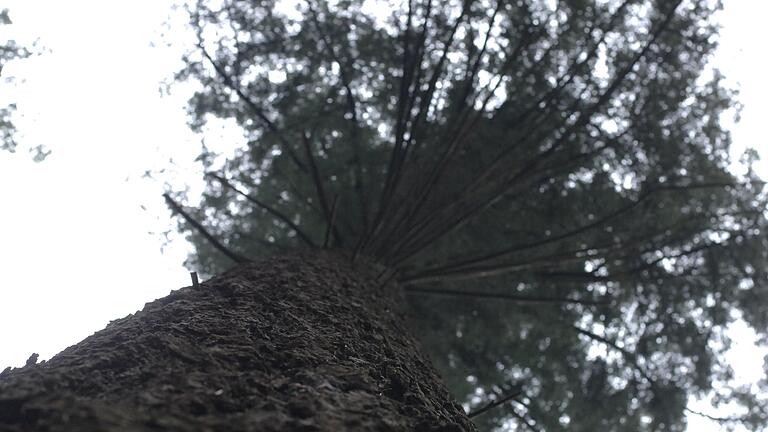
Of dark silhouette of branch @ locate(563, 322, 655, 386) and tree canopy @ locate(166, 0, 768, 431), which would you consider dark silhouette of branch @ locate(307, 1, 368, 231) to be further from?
dark silhouette of branch @ locate(563, 322, 655, 386)

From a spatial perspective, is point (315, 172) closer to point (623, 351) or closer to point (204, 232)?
point (204, 232)

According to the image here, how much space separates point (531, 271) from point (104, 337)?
16.8 feet

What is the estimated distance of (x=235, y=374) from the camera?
1477 mm

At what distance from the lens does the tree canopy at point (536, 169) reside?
6.29m

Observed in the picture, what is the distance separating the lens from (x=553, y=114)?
6.65 metres

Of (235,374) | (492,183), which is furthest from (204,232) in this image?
(492,183)

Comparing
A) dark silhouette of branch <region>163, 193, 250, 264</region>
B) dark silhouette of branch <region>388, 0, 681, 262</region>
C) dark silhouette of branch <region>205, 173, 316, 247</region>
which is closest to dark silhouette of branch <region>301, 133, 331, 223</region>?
dark silhouette of branch <region>205, 173, 316, 247</region>

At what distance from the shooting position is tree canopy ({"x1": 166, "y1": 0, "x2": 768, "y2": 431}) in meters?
6.29

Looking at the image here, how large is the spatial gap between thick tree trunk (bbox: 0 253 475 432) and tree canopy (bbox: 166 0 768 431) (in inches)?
144

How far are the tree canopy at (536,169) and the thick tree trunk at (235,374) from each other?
3.66 metres

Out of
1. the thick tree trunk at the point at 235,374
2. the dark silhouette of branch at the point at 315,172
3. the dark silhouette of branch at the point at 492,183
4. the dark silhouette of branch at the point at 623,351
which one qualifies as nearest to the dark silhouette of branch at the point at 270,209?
the dark silhouette of branch at the point at 315,172

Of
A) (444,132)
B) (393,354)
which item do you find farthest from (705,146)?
(393,354)

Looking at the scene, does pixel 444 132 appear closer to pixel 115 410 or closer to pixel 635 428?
pixel 635 428

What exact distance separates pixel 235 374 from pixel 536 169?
492 cm
